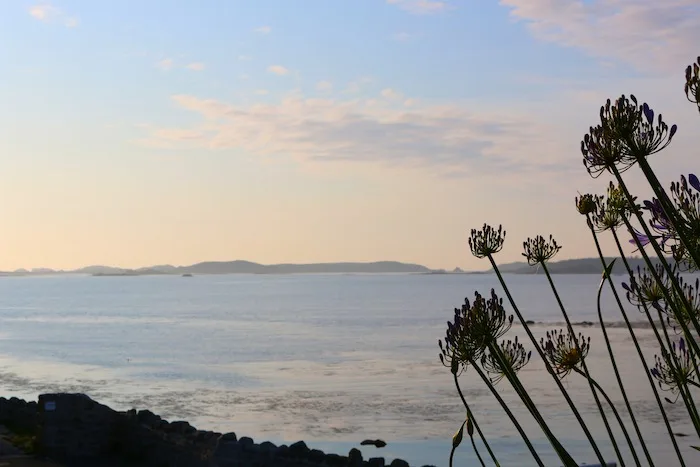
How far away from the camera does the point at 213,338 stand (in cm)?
7419

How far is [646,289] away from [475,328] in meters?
0.76

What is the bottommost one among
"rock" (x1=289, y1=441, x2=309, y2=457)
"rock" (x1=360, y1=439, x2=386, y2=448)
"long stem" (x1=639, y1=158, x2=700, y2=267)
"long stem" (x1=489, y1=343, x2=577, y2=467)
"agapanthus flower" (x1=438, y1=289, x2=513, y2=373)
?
"rock" (x1=360, y1=439, x2=386, y2=448)

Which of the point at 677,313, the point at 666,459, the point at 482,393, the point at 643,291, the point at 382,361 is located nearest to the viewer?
the point at 677,313

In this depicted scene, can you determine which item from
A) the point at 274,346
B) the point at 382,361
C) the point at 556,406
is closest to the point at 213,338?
the point at 274,346

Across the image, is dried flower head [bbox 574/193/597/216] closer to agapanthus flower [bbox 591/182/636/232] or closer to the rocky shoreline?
agapanthus flower [bbox 591/182/636/232]

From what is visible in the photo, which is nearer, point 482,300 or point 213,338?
point 482,300

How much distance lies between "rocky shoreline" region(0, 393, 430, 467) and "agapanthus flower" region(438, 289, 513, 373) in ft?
45.8

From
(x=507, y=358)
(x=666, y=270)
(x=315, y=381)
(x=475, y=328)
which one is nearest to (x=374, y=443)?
(x=315, y=381)

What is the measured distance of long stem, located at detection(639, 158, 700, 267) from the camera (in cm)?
236

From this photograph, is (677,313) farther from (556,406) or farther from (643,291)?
(556,406)

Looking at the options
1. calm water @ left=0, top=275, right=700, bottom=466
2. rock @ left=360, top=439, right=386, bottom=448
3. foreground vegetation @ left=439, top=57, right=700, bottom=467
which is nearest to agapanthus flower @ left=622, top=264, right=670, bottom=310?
foreground vegetation @ left=439, top=57, right=700, bottom=467

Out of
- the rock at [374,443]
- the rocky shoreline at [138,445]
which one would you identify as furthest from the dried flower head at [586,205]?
the rock at [374,443]

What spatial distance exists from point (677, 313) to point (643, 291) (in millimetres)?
979

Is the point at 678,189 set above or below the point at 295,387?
above
